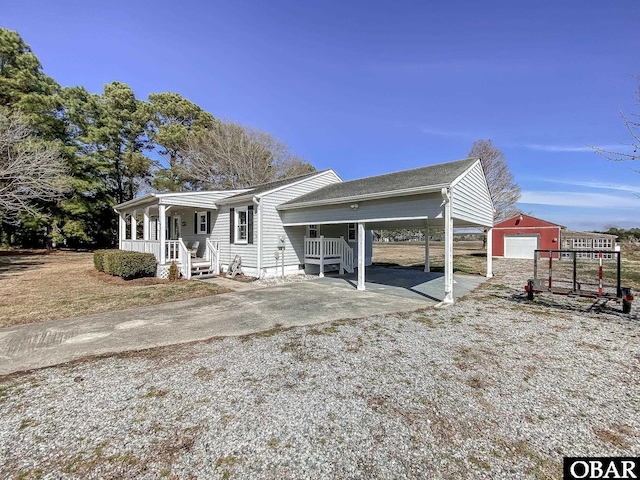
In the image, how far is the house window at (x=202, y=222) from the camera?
46.0ft

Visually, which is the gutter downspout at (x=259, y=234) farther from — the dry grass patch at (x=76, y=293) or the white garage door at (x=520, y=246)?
the white garage door at (x=520, y=246)

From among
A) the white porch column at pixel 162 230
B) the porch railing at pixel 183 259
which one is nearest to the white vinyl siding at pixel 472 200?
the porch railing at pixel 183 259

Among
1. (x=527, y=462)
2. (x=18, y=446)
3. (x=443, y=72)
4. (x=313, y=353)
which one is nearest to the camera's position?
(x=527, y=462)

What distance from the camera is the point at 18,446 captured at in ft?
7.70

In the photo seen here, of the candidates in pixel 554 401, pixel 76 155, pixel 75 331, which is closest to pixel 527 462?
pixel 554 401

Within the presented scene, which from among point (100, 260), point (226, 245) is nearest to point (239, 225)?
point (226, 245)

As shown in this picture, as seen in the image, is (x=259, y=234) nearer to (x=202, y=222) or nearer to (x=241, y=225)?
(x=241, y=225)

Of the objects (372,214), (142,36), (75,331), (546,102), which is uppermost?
(142,36)

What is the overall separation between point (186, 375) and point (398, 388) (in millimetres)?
2576

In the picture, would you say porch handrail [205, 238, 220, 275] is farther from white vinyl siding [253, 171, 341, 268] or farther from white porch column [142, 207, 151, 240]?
white porch column [142, 207, 151, 240]

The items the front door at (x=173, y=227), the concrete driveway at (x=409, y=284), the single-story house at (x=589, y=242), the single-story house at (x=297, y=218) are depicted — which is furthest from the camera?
the single-story house at (x=589, y=242)

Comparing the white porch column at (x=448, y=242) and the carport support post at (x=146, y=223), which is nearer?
the white porch column at (x=448, y=242)

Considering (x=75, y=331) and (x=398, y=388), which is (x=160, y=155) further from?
(x=398, y=388)

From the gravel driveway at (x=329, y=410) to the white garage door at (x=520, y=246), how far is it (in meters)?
22.4
